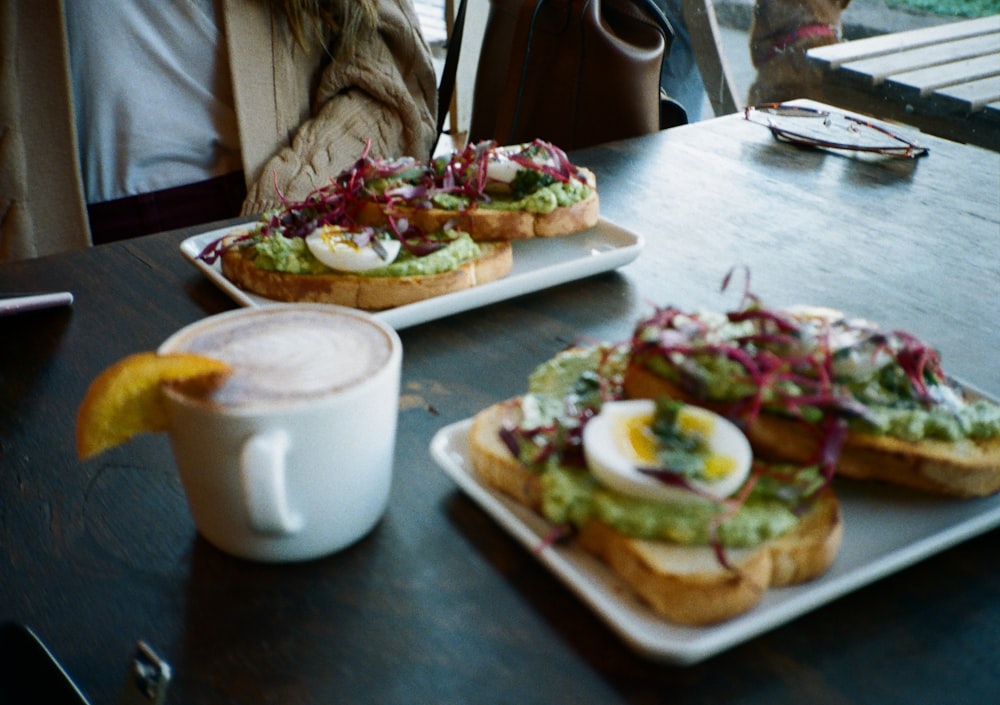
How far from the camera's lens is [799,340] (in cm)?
105

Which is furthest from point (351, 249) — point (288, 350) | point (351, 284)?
point (288, 350)

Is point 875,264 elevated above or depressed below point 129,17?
below

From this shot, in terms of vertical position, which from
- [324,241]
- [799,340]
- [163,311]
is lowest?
[163,311]

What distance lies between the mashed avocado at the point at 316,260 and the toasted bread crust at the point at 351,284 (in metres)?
0.01

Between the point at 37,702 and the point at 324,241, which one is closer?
the point at 37,702

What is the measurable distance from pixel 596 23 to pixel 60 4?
4.85ft

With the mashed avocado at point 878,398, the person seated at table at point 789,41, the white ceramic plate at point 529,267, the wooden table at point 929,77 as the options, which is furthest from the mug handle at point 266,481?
the person seated at table at point 789,41

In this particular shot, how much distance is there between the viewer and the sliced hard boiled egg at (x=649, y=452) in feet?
2.85

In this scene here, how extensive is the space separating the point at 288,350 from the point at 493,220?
85cm

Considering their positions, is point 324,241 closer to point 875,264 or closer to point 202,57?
point 875,264

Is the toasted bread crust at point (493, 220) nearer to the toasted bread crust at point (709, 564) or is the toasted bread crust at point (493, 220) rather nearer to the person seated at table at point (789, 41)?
the toasted bread crust at point (709, 564)

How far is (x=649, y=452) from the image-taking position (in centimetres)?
90

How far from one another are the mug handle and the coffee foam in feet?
0.13

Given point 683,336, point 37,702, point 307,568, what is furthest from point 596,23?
point 37,702
